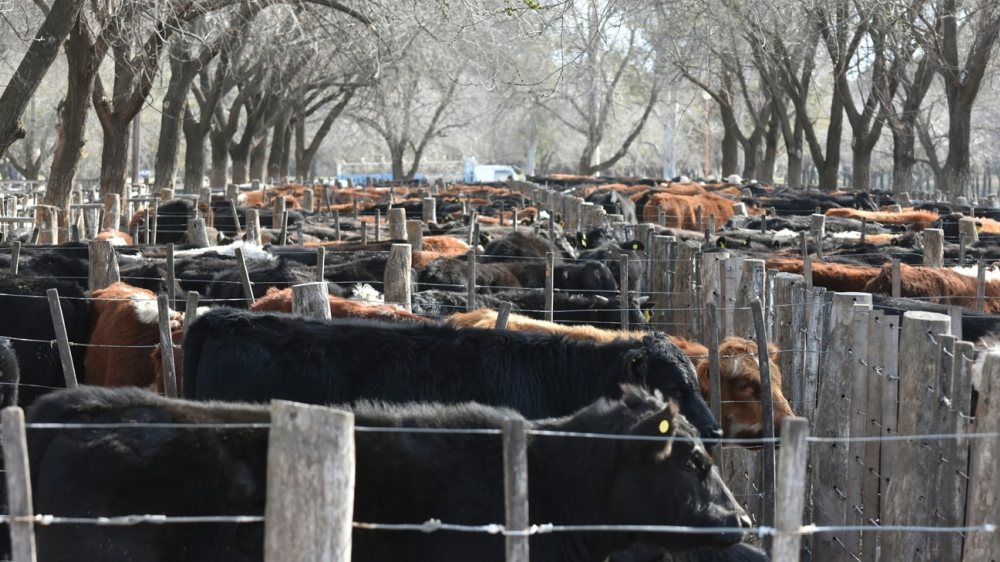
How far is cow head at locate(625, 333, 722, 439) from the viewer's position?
6.69 m

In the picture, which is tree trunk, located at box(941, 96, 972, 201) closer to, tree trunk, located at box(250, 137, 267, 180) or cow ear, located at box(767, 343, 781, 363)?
cow ear, located at box(767, 343, 781, 363)

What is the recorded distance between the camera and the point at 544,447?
4762 mm

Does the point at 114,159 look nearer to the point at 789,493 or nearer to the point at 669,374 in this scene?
the point at 669,374

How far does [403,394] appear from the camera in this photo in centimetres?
674

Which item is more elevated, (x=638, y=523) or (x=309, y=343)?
(x=309, y=343)

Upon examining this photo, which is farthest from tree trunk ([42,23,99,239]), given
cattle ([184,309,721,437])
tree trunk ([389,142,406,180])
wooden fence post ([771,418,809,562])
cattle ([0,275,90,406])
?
tree trunk ([389,142,406,180])

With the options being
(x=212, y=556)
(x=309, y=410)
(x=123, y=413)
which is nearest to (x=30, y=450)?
(x=123, y=413)

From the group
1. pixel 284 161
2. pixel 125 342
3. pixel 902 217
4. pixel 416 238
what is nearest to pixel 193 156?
pixel 284 161

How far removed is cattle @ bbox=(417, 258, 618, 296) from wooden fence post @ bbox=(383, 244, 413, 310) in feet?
6.55

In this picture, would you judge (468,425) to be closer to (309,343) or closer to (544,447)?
(544,447)

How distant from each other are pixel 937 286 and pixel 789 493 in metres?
8.87

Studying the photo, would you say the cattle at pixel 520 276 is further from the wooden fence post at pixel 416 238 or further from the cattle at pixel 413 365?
the cattle at pixel 413 365

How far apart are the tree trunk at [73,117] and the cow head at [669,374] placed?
12392mm

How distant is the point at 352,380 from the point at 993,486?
12.0ft
